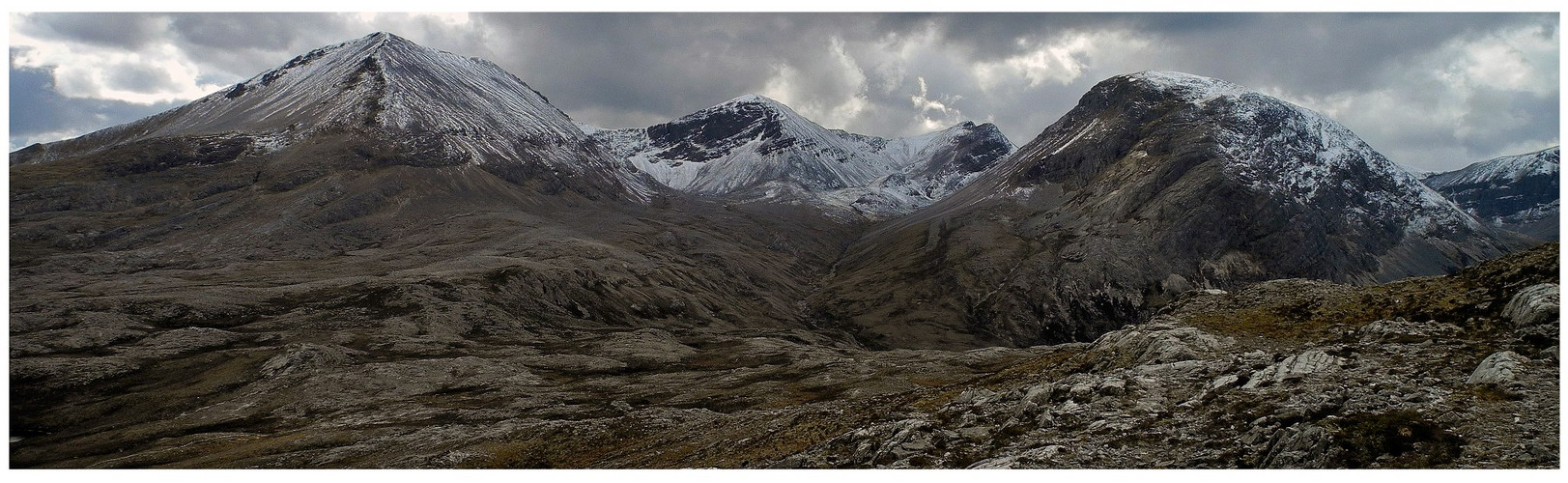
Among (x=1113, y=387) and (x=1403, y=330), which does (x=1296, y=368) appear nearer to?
(x=1113, y=387)

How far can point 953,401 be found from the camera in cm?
3672

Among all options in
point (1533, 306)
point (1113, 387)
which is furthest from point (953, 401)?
point (1533, 306)

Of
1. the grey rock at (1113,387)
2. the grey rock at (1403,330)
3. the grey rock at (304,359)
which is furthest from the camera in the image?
the grey rock at (304,359)

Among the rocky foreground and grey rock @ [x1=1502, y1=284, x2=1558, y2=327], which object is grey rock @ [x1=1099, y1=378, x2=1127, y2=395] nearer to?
the rocky foreground

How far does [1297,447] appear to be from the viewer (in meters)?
20.0

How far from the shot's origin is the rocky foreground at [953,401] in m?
21.9

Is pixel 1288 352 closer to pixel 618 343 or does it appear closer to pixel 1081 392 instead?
pixel 1081 392

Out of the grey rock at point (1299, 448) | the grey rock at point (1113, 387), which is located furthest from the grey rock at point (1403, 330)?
the grey rock at point (1299, 448)

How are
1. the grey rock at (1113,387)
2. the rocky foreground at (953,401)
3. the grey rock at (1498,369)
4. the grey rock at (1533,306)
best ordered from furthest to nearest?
1. the grey rock at (1113,387)
2. the grey rock at (1533,306)
3. the grey rock at (1498,369)
4. the rocky foreground at (953,401)

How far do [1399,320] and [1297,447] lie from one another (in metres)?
16.6

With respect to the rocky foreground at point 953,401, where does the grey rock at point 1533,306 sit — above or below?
above

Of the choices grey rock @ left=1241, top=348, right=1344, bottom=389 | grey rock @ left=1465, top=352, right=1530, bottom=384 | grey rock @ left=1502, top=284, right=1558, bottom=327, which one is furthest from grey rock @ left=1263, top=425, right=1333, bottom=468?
grey rock @ left=1502, top=284, right=1558, bottom=327

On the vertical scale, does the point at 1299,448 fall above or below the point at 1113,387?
below

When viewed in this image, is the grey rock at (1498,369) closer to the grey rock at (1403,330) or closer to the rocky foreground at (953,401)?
the rocky foreground at (953,401)
